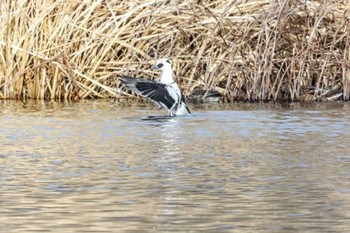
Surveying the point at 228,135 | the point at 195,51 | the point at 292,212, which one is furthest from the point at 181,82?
the point at 292,212

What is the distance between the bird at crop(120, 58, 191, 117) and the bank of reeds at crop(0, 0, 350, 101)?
2.07 meters

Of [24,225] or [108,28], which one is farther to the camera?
[108,28]

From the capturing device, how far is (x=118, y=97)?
14961 millimetres

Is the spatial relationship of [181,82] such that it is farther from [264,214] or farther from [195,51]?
[264,214]

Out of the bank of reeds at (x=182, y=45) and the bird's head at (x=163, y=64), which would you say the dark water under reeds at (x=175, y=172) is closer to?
the bird's head at (x=163, y=64)

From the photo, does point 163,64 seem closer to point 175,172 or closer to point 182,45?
point 182,45

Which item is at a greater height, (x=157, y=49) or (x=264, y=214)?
(x=157, y=49)

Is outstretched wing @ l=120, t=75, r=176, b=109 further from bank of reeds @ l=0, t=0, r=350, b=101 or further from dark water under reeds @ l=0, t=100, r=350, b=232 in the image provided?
bank of reeds @ l=0, t=0, r=350, b=101

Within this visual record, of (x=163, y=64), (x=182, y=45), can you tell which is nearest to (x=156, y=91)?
(x=163, y=64)

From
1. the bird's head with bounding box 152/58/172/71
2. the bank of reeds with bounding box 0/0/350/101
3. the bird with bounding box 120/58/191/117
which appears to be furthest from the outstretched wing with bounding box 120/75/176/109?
the bank of reeds with bounding box 0/0/350/101

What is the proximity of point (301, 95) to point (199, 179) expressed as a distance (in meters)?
7.99

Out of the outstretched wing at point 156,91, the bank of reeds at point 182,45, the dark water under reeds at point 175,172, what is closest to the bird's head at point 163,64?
the outstretched wing at point 156,91

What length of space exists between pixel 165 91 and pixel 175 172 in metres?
4.93

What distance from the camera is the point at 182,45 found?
604 inches
